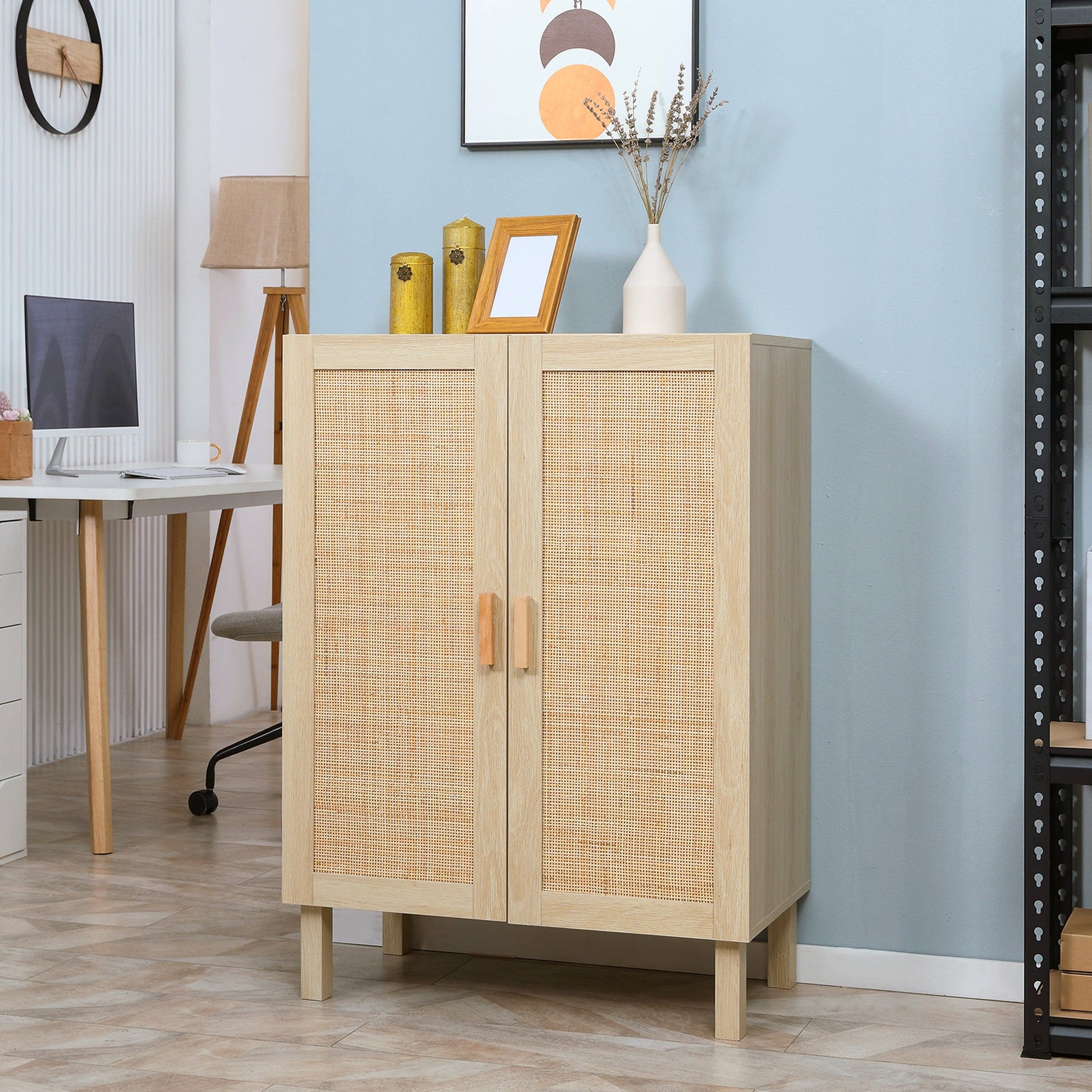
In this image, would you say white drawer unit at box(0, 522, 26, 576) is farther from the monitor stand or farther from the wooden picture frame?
the wooden picture frame

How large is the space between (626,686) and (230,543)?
10.4 ft

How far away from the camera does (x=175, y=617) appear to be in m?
4.90

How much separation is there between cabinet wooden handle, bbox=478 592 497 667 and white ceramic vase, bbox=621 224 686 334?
48 cm

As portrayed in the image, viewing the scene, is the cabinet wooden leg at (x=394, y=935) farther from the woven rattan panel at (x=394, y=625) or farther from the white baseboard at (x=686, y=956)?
the woven rattan panel at (x=394, y=625)

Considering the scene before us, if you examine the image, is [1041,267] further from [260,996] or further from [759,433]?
[260,996]

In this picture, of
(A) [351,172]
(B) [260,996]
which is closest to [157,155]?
(A) [351,172]

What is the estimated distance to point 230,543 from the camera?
5176mm

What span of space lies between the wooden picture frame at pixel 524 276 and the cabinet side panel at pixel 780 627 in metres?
0.37

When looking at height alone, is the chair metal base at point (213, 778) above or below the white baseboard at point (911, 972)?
above

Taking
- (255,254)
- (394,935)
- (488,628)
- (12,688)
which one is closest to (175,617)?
(255,254)

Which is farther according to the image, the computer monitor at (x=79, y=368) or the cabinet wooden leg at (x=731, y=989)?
the computer monitor at (x=79, y=368)

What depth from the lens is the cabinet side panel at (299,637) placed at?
2.37 meters

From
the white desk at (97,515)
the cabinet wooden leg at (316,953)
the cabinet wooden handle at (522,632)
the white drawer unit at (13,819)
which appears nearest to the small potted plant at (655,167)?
the cabinet wooden handle at (522,632)

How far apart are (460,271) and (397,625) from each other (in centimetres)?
61
